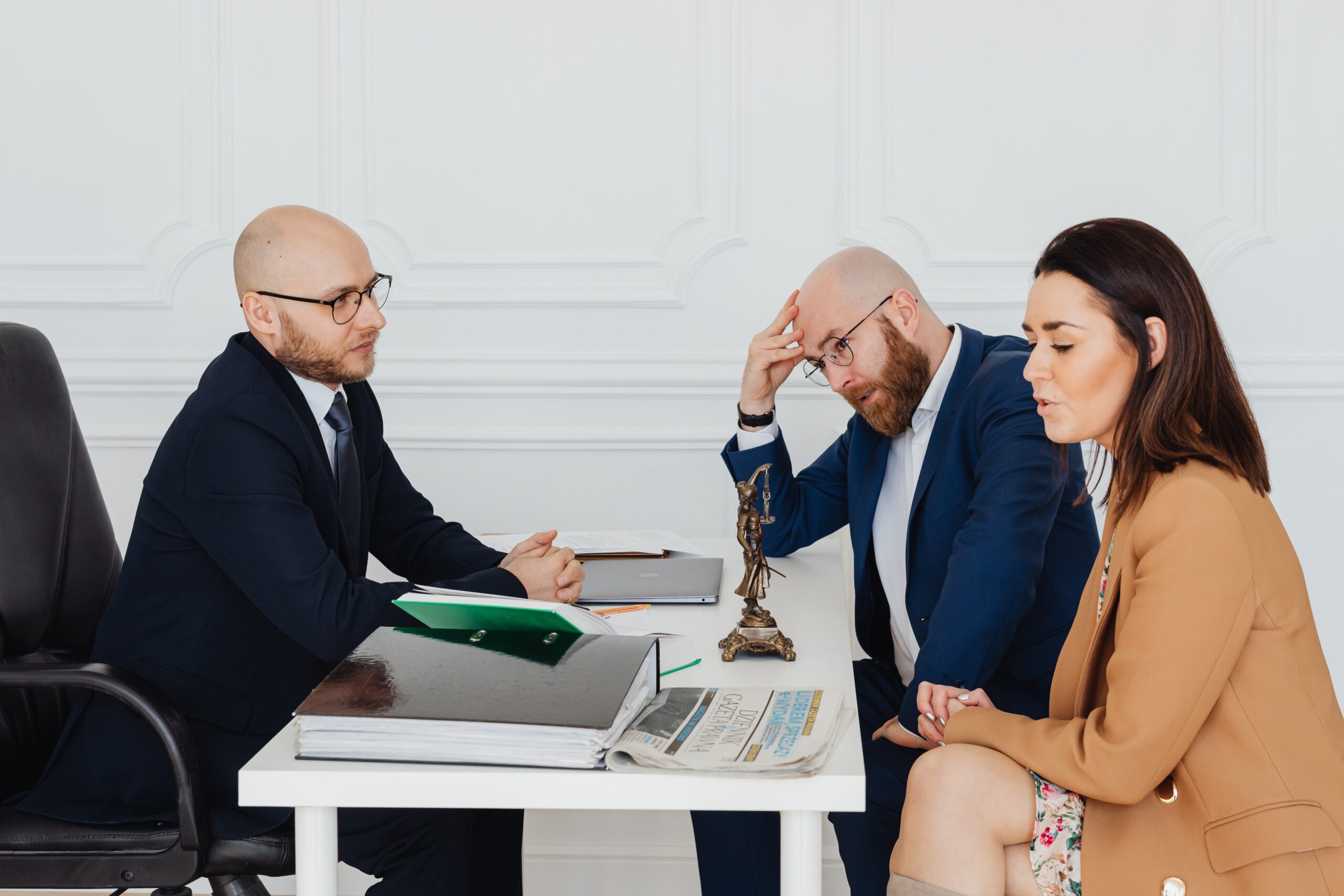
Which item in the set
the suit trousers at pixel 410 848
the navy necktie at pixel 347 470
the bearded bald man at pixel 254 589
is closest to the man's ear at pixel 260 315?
the bearded bald man at pixel 254 589

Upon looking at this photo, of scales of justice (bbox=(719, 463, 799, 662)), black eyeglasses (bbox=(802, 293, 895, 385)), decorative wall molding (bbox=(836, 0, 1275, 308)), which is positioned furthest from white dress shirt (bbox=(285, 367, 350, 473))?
decorative wall molding (bbox=(836, 0, 1275, 308))

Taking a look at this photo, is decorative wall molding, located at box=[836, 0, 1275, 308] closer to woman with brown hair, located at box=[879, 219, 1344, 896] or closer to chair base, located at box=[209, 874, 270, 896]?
woman with brown hair, located at box=[879, 219, 1344, 896]

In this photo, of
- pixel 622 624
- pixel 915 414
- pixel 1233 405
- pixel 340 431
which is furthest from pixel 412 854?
pixel 1233 405

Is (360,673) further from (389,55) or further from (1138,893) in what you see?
(389,55)

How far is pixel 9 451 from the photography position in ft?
5.76

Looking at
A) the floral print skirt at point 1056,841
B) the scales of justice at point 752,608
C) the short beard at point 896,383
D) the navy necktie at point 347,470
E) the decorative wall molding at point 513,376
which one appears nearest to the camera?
the floral print skirt at point 1056,841

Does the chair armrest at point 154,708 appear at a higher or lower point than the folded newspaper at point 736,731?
lower

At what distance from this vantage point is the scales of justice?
1.49 meters

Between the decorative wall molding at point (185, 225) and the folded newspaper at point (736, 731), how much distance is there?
2.10 metres

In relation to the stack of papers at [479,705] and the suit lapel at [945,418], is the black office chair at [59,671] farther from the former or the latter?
the suit lapel at [945,418]

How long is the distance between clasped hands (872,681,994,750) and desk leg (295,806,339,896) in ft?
2.51

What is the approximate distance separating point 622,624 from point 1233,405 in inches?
33.5

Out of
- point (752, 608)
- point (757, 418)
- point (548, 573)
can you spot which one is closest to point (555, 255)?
point (757, 418)

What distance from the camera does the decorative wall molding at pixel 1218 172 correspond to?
2.70m
